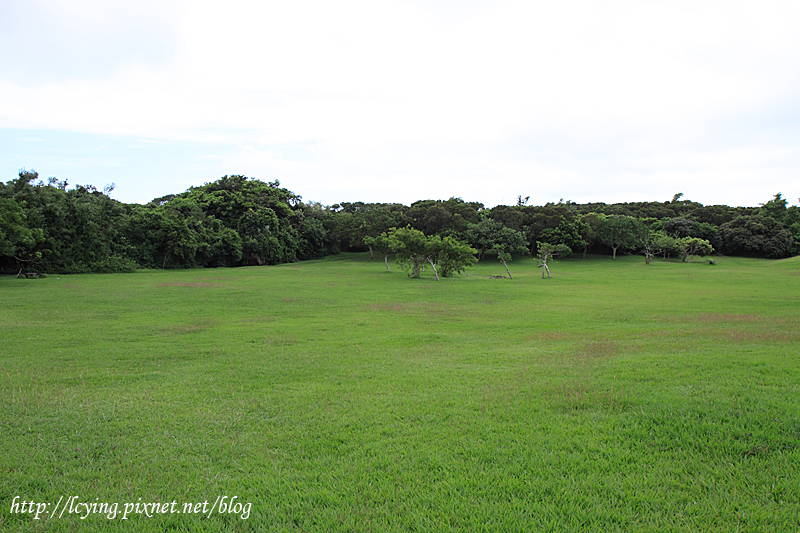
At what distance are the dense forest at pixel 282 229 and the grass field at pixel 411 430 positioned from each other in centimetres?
3089

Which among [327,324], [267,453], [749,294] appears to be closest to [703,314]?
[749,294]

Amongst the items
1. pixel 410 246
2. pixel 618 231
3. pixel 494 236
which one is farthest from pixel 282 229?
pixel 618 231

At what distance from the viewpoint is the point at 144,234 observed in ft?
160

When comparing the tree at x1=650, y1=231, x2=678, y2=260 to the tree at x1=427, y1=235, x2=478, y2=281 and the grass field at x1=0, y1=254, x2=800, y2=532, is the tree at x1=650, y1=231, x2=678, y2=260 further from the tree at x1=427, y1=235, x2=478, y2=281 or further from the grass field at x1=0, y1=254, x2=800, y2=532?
the grass field at x1=0, y1=254, x2=800, y2=532

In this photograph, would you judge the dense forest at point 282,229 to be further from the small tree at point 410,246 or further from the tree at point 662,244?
the small tree at point 410,246

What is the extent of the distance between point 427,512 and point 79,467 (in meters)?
3.82

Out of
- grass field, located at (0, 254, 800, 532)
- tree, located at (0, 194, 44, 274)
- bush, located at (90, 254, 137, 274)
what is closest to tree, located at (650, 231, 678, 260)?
grass field, located at (0, 254, 800, 532)

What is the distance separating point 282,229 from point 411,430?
197 feet

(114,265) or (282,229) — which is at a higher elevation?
(282,229)

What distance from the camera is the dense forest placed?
130ft

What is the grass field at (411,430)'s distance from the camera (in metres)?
3.78

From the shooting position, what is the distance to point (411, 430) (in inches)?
214

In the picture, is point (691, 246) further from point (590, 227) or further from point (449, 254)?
point (449, 254)

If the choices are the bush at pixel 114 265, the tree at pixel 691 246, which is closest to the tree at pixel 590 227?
the tree at pixel 691 246
